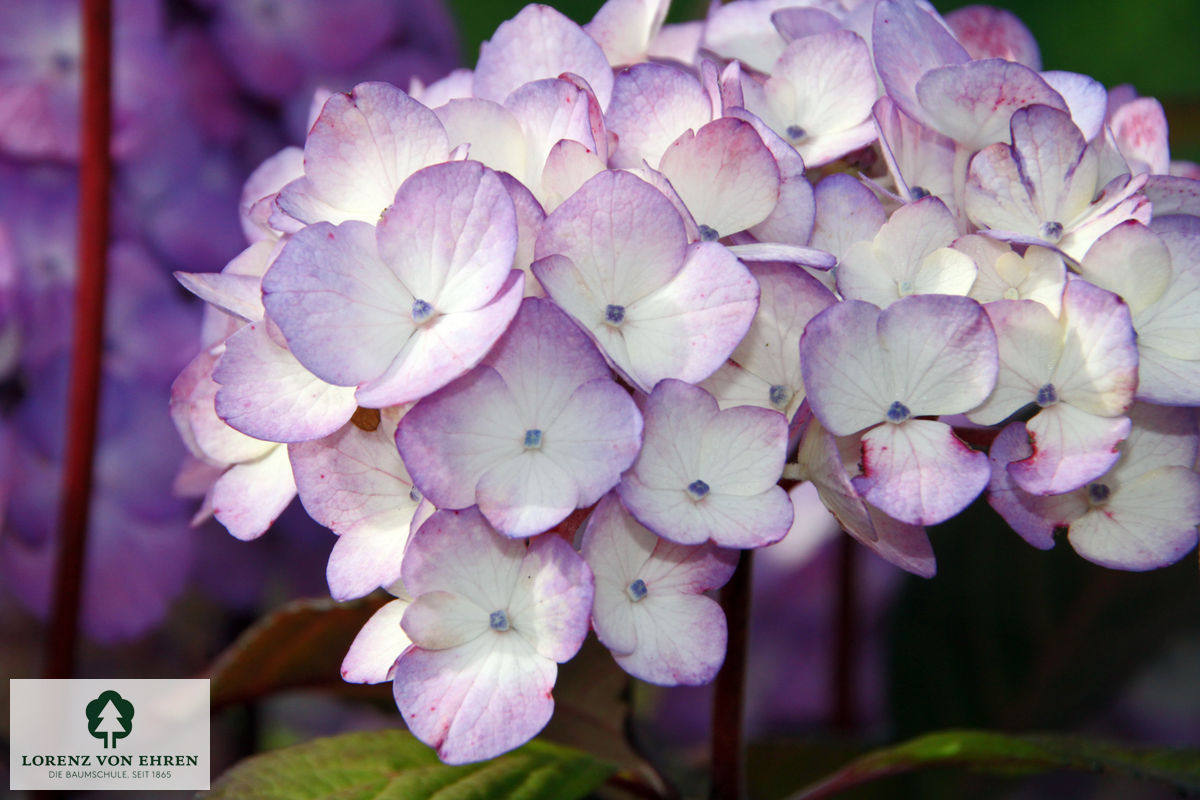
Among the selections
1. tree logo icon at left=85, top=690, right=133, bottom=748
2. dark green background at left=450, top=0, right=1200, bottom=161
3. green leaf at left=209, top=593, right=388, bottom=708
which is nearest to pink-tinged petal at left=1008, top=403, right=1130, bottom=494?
green leaf at left=209, top=593, right=388, bottom=708

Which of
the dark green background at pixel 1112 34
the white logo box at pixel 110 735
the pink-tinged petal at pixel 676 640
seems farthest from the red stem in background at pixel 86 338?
the dark green background at pixel 1112 34

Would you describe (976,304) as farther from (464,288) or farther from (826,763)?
(826,763)

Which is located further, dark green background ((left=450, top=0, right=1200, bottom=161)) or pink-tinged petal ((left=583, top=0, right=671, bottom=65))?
dark green background ((left=450, top=0, right=1200, bottom=161))

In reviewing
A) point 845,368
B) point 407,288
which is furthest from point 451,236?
point 845,368

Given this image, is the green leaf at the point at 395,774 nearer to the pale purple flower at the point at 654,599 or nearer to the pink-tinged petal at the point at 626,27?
the pale purple flower at the point at 654,599

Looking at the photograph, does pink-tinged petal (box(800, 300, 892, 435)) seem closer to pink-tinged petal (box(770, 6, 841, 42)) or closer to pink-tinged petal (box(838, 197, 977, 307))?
pink-tinged petal (box(838, 197, 977, 307))

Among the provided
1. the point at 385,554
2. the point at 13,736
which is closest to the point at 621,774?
the point at 385,554
